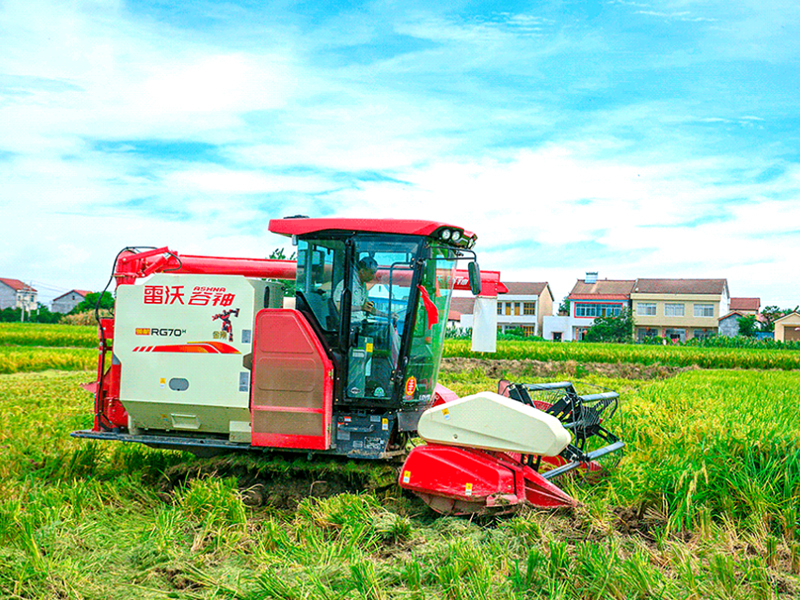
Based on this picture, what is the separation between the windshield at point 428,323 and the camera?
606 centimetres

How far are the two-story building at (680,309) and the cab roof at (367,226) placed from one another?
55.2m

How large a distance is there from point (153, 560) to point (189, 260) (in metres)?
3.78

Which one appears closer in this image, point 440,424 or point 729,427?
point 440,424

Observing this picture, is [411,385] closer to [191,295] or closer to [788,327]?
[191,295]

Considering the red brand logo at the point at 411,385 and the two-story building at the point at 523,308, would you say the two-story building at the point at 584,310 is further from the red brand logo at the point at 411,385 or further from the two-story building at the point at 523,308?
the red brand logo at the point at 411,385

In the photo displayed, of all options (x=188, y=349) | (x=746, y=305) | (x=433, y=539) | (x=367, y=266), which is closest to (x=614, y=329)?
(x=746, y=305)

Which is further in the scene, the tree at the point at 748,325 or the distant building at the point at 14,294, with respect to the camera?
the distant building at the point at 14,294

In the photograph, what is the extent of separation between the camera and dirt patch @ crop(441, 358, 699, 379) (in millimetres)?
22812

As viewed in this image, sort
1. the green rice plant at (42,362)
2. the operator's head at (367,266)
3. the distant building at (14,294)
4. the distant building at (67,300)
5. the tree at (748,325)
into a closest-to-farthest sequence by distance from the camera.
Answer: the operator's head at (367,266)
the green rice plant at (42,362)
the tree at (748,325)
the distant building at (14,294)
the distant building at (67,300)

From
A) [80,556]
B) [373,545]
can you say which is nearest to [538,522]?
[373,545]

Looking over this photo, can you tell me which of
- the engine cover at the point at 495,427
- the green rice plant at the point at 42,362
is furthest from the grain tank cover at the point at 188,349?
the green rice plant at the point at 42,362

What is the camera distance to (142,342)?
6.53 metres

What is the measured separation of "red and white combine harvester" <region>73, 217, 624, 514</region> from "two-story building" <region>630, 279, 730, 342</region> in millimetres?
54939

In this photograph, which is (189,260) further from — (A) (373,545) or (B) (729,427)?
(B) (729,427)
